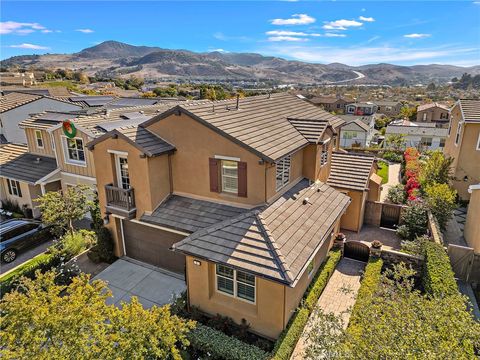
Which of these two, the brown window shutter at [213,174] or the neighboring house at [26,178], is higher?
the brown window shutter at [213,174]

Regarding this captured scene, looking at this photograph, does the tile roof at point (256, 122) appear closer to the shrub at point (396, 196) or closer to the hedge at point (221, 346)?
the hedge at point (221, 346)

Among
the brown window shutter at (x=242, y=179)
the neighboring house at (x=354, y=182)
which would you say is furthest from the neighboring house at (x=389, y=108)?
the brown window shutter at (x=242, y=179)

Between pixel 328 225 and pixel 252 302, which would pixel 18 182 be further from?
pixel 328 225

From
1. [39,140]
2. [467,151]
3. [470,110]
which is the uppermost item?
[470,110]

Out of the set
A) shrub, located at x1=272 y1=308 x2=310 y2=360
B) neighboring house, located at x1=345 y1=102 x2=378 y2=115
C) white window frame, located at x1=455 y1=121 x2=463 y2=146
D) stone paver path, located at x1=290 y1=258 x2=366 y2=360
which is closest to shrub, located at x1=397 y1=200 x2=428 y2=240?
stone paver path, located at x1=290 y1=258 x2=366 y2=360

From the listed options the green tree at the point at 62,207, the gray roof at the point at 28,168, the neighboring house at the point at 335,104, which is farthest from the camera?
the neighboring house at the point at 335,104

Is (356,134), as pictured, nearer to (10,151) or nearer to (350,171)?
(350,171)

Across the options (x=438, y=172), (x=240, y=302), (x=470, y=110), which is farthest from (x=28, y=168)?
(x=470, y=110)

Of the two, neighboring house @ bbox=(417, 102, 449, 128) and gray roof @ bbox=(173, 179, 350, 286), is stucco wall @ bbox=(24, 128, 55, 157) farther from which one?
neighboring house @ bbox=(417, 102, 449, 128)
